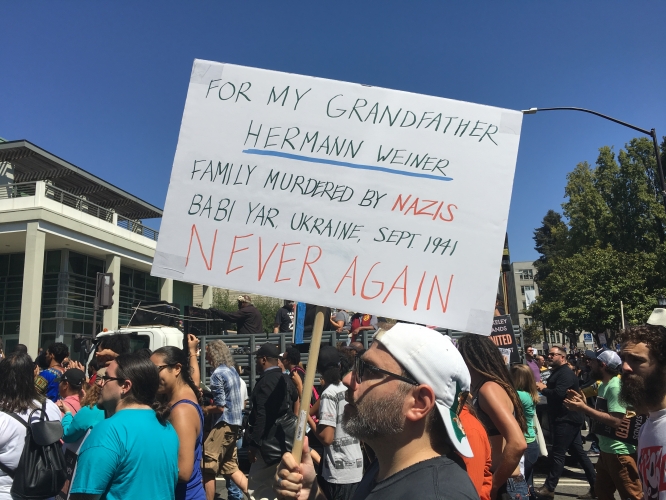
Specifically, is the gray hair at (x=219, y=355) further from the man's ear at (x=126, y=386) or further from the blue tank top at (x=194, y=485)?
the man's ear at (x=126, y=386)

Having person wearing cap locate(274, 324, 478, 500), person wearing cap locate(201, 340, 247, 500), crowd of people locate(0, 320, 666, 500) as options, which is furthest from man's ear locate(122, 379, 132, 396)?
person wearing cap locate(201, 340, 247, 500)

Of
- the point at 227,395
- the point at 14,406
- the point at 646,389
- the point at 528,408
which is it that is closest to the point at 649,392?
the point at 646,389

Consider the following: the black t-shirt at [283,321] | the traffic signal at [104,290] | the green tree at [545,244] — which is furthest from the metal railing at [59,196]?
the green tree at [545,244]

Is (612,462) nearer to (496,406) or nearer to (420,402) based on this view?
(496,406)

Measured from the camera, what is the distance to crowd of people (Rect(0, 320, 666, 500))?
186 cm

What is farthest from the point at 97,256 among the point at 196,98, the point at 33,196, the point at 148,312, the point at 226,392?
the point at 196,98

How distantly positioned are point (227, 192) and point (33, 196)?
25.3m

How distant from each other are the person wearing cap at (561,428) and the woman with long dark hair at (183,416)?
521cm

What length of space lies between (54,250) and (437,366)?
29.4 m

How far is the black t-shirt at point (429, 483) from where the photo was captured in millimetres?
1602

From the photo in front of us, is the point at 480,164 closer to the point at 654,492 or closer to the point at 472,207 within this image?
the point at 472,207

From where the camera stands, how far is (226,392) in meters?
6.75

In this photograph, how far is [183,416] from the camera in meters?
3.47

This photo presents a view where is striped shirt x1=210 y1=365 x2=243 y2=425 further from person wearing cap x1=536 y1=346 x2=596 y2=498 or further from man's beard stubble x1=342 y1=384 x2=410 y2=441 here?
man's beard stubble x1=342 y1=384 x2=410 y2=441
